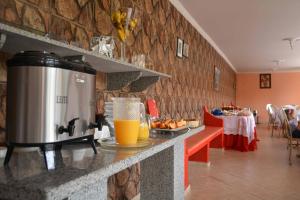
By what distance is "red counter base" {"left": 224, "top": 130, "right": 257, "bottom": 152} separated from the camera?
4846 mm

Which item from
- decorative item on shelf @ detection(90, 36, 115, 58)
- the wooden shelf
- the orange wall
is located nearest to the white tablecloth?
Answer: decorative item on shelf @ detection(90, 36, 115, 58)

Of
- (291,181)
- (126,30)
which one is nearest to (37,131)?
(126,30)

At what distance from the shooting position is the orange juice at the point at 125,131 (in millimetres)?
1277

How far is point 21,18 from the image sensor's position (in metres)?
1.34

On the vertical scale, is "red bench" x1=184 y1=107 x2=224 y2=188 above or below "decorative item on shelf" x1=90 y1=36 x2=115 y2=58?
below

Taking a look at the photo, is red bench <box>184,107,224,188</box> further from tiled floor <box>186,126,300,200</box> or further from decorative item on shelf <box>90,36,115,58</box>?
decorative item on shelf <box>90,36,115,58</box>

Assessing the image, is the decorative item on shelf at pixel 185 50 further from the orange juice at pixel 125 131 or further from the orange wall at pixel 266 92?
the orange wall at pixel 266 92

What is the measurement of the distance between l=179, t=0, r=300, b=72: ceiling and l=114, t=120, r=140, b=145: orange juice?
286 centimetres

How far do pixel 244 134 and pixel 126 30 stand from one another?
366 cm

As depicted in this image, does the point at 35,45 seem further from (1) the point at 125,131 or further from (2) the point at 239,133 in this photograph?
(2) the point at 239,133

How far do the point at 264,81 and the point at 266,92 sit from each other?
0.49 meters

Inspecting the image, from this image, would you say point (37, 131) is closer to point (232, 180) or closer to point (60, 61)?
point (60, 61)

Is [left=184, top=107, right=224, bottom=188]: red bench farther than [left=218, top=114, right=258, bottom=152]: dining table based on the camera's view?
No

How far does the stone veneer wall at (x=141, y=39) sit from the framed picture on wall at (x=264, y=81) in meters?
7.14
